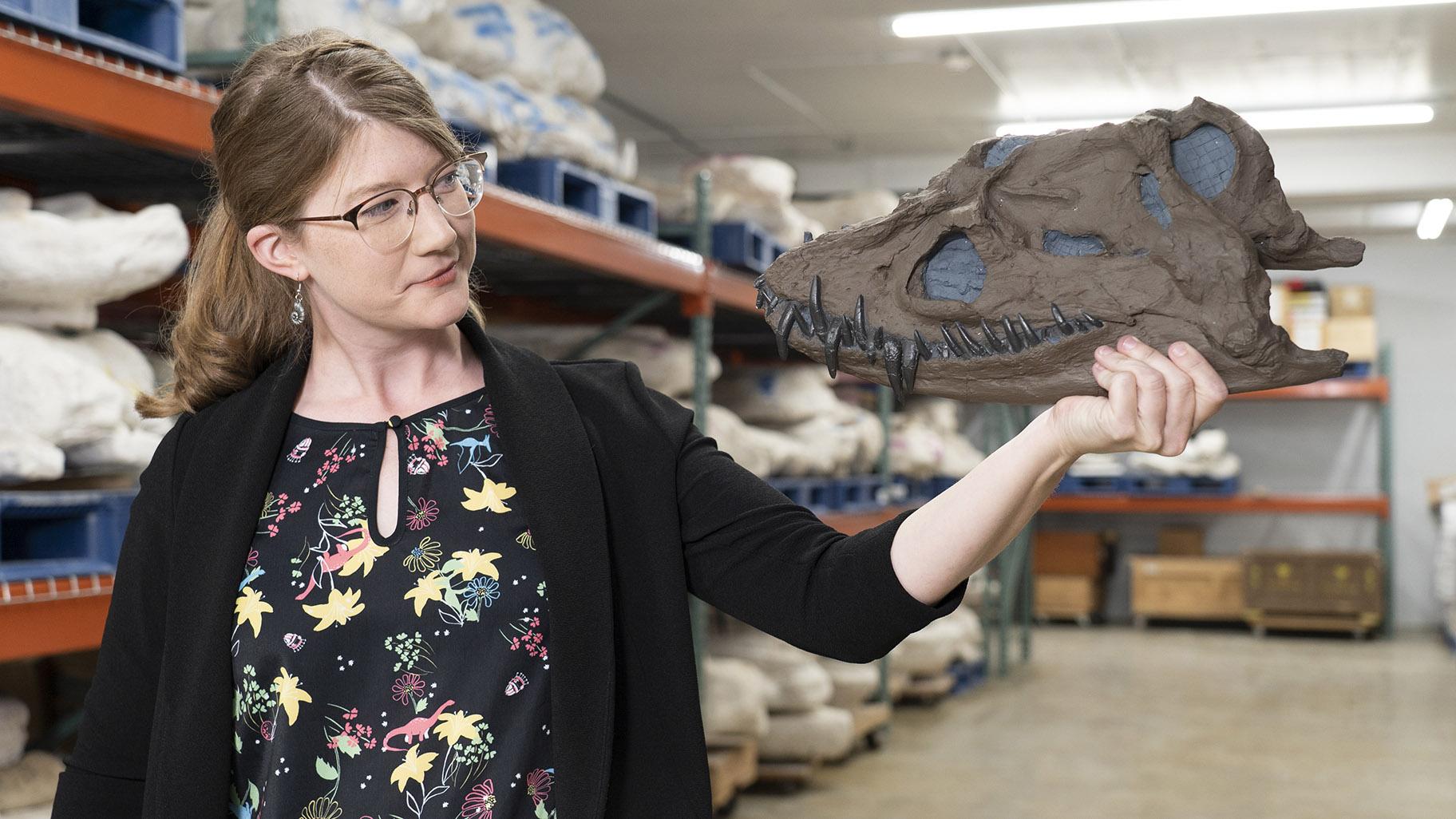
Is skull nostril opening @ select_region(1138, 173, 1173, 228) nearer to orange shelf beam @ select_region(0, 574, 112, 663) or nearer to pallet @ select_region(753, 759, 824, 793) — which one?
orange shelf beam @ select_region(0, 574, 112, 663)

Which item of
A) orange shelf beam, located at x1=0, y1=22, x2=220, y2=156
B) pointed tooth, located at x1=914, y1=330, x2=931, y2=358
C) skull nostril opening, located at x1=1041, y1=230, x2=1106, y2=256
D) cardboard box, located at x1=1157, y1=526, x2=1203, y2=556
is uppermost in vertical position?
orange shelf beam, located at x1=0, y1=22, x2=220, y2=156

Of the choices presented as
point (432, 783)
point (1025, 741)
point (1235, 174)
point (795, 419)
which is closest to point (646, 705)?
point (432, 783)

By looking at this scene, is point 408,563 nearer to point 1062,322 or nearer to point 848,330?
point 848,330

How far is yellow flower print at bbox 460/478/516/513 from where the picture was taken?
1.55m

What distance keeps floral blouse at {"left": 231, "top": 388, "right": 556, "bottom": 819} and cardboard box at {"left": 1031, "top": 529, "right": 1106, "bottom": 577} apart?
37.5 ft

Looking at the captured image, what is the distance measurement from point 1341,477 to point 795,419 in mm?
8512

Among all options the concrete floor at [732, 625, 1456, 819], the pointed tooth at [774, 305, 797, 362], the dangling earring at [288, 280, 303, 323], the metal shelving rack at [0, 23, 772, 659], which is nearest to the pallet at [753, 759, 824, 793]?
the concrete floor at [732, 625, 1456, 819]

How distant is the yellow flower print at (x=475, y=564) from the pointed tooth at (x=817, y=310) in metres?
0.46

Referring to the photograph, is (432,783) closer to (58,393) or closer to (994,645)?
(58,393)

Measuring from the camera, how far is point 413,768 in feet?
4.77

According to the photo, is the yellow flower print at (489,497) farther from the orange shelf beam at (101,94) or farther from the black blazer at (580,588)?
the orange shelf beam at (101,94)

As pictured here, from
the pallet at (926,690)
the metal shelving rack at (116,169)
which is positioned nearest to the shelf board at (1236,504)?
the pallet at (926,690)

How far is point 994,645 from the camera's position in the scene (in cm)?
1081

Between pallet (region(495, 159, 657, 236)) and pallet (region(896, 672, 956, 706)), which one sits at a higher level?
pallet (region(495, 159, 657, 236))
